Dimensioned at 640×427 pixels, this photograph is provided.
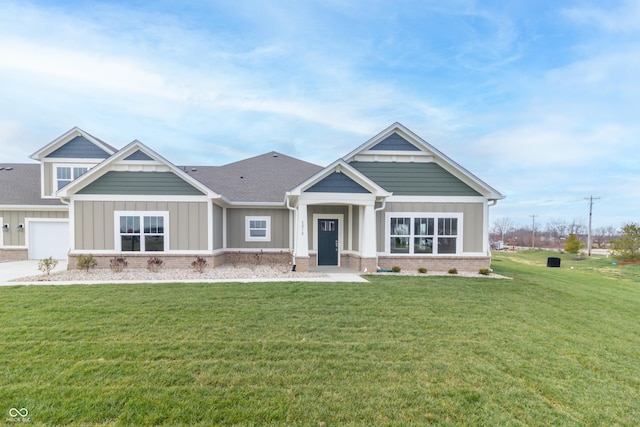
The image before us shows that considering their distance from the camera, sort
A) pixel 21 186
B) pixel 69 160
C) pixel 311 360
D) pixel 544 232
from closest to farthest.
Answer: pixel 311 360
pixel 69 160
pixel 21 186
pixel 544 232

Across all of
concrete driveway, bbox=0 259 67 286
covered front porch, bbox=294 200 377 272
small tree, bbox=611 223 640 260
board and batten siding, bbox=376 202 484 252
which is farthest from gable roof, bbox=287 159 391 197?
small tree, bbox=611 223 640 260

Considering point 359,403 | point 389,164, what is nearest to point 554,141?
point 389,164

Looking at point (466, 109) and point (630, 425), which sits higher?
point (466, 109)

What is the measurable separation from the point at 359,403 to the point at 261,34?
15013 mm

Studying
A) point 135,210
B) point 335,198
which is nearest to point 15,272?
point 135,210

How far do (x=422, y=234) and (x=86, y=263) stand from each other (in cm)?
1303

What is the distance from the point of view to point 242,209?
1389 cm

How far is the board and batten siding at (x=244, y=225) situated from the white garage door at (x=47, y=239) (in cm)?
847

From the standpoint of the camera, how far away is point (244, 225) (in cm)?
1387

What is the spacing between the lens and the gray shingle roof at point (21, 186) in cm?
1412

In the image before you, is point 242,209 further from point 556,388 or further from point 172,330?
point 556,388

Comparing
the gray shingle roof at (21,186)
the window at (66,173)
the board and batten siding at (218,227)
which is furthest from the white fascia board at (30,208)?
the board and batten siding at (218,227)

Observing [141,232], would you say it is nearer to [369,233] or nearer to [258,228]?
[258,228]

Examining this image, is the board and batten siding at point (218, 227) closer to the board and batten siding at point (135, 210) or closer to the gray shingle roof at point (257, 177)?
the board and batten siding at point (135, 210)
